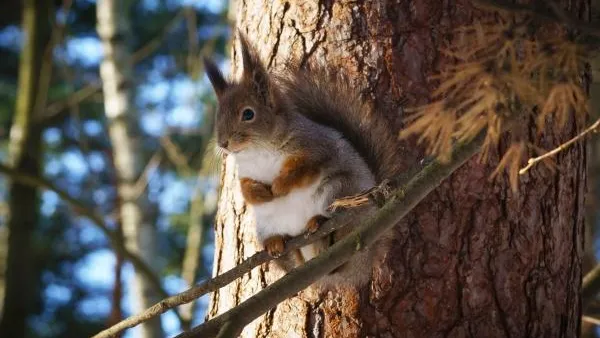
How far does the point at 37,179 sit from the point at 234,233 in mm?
768

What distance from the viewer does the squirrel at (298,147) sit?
195cm

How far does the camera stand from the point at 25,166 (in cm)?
356

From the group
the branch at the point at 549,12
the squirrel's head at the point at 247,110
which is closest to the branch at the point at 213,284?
the squirrel's head at the point at 247,110

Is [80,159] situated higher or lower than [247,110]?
higher

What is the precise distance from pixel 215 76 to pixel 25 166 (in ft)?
5.57

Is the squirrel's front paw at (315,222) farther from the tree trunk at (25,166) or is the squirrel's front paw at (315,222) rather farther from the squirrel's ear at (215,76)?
the tree trunk at (25,166)

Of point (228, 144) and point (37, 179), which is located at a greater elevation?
point (37, 179)

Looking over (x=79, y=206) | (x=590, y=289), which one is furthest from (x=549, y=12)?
(x=79, y=206)

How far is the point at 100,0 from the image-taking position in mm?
3971

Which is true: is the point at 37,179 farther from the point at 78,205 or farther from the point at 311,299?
the point at 311,299

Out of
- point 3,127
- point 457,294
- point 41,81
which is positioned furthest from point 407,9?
point 3,127

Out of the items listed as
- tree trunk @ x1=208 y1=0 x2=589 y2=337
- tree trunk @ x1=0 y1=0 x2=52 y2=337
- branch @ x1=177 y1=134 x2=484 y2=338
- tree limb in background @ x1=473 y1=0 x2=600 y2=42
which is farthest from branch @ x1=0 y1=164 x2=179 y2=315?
tree limb in background @ x1=473 y1=0 x2=600 y2=42

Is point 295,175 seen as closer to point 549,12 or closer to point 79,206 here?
point 549,12

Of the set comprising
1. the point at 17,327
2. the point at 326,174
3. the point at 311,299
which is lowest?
the point at 311,299
